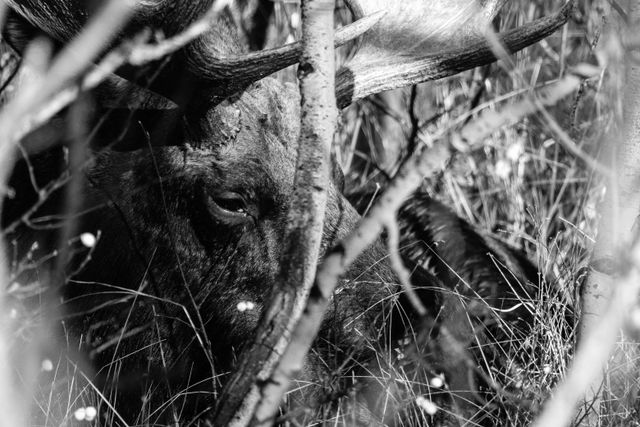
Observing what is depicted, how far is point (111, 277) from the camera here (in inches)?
136

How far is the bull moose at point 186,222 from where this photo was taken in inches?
129

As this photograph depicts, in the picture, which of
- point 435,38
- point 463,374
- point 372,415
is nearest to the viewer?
point 372,415

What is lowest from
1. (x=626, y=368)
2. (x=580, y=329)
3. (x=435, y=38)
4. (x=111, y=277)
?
(x=626, y=368)

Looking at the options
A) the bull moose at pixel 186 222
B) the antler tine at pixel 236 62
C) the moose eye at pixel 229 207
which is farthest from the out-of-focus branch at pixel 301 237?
the moose eye at pixel 229 207

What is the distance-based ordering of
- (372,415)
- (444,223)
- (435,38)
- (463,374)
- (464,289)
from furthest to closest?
1. (444,223)
2. (464,289)
3. (435,38)
4. (463,374)
5. (372,415)

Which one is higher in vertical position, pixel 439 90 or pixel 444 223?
pixel 439 90

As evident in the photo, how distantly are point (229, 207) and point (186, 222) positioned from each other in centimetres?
18

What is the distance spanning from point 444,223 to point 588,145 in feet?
4.47

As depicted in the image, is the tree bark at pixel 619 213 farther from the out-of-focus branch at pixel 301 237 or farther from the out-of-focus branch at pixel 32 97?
the out-of-focus branch at pixel 32 97

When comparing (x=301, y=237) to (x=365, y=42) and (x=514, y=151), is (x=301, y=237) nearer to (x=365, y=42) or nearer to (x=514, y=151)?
(x=365, y=42)

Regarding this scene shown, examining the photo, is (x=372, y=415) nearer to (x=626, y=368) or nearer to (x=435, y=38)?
(x=626, y=368)

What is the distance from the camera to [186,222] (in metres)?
3.43

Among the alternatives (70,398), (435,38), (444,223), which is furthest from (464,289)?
(70,398)

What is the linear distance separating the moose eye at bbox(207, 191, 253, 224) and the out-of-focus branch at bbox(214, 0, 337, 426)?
1.13m
